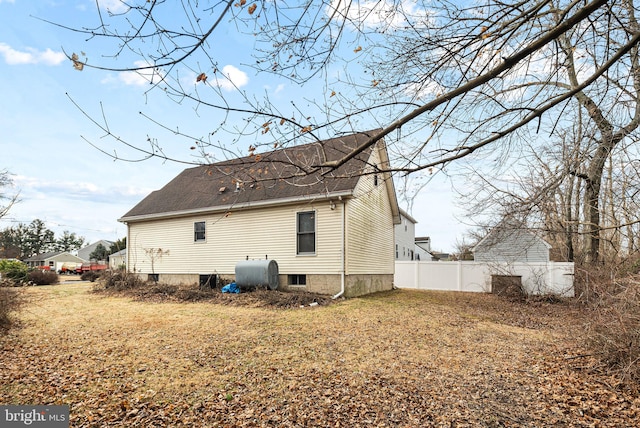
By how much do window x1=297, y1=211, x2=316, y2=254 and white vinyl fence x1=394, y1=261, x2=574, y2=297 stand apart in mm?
8351

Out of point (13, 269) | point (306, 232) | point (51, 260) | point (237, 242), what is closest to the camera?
point (306, 232)

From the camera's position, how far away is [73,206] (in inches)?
747

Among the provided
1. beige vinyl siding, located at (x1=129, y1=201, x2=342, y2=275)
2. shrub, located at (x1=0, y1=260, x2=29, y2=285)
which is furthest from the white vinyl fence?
shrub, located at (x1=0, y1=260, x2=29, y2=285)

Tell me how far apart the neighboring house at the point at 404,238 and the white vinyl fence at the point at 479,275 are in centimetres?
620

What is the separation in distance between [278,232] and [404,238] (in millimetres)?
18769

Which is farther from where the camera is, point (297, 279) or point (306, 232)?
point (297, 279)

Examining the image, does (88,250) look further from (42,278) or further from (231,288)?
(231,288)

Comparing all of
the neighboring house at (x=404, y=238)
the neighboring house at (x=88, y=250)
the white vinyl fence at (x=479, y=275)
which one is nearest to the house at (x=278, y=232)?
the white vinyl fence at (x=479, y=275)

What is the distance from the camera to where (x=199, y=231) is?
1535 centimetres

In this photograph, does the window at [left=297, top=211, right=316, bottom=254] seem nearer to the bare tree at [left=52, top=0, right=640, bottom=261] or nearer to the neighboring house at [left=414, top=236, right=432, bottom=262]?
the bare tree at [left=52, top=0, right=640, bottom=261]

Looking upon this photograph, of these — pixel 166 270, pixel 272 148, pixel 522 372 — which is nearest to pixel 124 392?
pixel 272 148

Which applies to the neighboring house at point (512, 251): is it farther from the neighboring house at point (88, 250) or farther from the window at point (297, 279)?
the neighboring house at point (88, 250)

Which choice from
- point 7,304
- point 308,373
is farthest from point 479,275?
point 7,304

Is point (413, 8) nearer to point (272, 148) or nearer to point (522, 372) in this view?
point (272, 148)
